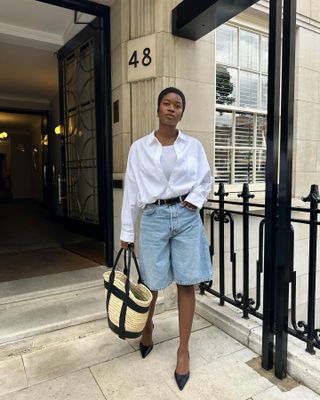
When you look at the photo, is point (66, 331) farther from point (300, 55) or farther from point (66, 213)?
point (300, 55)

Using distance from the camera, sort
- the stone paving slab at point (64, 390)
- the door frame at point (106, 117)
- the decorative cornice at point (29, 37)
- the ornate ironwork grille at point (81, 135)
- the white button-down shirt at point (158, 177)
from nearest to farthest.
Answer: the stone paving slab at point (64, 390), the white button-down shirt at point (158, 177), the door frame at point (106, 117), the ornate ironwork grille at point (81, 135), the decorative cornice at point (29, 37)

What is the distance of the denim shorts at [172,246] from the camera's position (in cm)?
182

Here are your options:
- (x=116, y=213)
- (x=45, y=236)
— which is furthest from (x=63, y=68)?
(x=45, y=236)

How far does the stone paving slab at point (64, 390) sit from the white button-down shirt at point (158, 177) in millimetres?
835

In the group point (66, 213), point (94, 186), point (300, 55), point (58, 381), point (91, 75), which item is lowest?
point (58, 381)

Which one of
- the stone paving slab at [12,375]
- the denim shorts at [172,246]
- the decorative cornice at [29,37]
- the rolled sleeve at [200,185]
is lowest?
the stone paving slab at [12,375]

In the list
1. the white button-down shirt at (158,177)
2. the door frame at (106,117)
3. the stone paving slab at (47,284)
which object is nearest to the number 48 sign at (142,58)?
the door frame at (106,117)

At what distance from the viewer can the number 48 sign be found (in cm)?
255

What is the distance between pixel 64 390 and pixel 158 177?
1.28 m

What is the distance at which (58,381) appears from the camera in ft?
5.90

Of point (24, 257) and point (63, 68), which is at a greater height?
point (63, 68)

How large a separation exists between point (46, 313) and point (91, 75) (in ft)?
8.19

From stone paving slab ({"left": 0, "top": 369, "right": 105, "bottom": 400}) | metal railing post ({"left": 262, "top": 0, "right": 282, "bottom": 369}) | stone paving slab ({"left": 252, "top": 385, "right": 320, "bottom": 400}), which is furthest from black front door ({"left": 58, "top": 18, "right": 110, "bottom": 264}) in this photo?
stone paving slab ({"left": 252, "top": 385, "right": 320, "bottom": 400})

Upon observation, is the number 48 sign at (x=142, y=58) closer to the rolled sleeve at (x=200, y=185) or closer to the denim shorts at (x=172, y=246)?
the rolled sleeve at (x=200, y=185)
